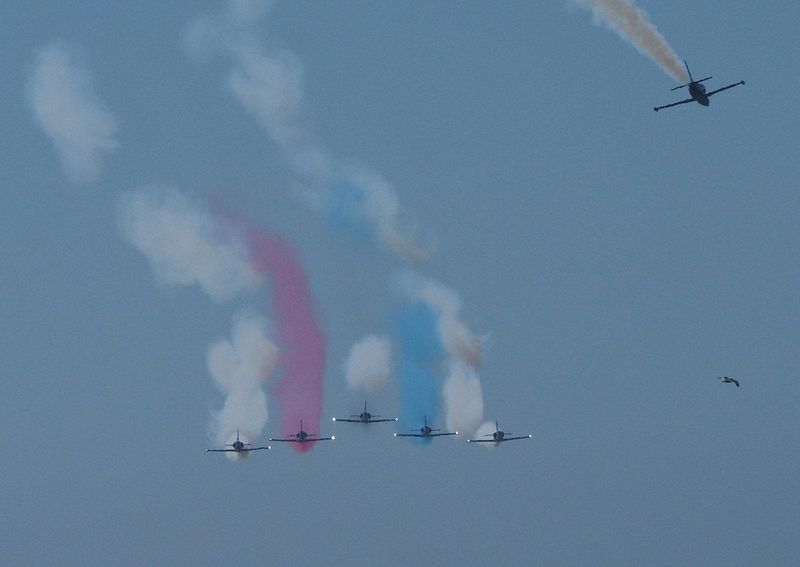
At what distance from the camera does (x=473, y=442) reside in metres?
192

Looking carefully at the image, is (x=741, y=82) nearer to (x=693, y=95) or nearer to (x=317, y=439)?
(x=693, y=95)

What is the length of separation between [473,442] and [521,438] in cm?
394

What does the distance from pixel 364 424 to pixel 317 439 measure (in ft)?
19.0

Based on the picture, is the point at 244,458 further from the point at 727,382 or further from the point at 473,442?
the point at 727,382

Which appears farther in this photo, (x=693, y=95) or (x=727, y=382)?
(x=727, y=382)

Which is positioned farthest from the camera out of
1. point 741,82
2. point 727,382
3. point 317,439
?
point 317,439

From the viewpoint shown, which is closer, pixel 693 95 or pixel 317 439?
pixel 693 95

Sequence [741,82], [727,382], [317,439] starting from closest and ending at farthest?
[741,82]
[727,382]
[317,439]

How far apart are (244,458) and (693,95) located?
52.8m

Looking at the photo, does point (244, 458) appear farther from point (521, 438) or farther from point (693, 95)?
point (693, 95)

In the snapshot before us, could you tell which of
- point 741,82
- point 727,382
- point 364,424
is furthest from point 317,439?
point 741,82

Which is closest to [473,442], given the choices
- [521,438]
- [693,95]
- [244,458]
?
[521,438]

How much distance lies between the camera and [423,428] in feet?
622

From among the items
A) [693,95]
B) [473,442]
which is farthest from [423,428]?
[693,95]
